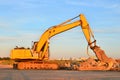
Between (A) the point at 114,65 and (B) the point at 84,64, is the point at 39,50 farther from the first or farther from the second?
(A) the point at 114,65

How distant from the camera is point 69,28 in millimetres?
51594

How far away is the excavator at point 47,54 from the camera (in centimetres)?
4941

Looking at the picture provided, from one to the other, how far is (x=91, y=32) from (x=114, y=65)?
19.0 feet

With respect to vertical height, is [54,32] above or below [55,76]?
above

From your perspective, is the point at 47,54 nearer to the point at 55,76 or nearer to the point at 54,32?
the point at 54,32

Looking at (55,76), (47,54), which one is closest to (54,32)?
(47,54)

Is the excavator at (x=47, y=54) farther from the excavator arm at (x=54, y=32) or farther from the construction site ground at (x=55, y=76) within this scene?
the construction site ground at (x=55, y=76)

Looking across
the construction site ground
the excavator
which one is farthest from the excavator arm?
the construction site ground

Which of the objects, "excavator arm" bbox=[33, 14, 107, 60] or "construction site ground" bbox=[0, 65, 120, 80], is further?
"excavator arm" bbox=[33, 14, 107, 60]

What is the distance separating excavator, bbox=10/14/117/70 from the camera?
4941cm

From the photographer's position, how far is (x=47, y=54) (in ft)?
168

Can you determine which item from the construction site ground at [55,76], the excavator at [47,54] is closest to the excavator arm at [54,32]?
the excavator at [47,54]

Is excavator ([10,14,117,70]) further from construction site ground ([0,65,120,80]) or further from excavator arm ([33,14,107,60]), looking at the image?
construction site ground ([0,65,120,80])

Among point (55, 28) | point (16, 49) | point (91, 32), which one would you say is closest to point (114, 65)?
point (91, 32)
